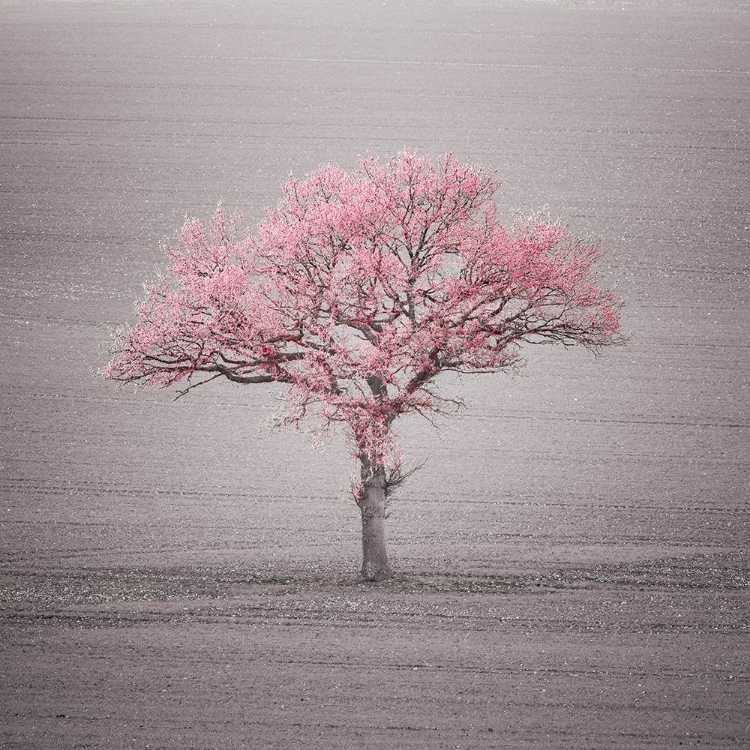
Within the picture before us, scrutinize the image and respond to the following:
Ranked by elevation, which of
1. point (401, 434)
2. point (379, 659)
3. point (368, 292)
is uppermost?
point (368, 292)

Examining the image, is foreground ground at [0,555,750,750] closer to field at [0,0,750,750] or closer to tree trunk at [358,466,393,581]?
field at [0,0,750,750]

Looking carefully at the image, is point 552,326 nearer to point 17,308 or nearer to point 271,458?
point 271,458

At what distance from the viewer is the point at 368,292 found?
19188 millimetres

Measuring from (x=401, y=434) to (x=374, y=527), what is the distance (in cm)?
806

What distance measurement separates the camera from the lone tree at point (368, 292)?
744 inches

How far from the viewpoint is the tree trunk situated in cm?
2095

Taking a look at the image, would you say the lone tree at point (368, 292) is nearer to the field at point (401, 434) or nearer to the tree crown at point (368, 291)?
the tree crown at point (368, 291)

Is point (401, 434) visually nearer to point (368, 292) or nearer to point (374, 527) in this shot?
point (374, 527)

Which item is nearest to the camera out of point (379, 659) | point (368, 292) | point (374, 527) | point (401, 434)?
point (379, 659)

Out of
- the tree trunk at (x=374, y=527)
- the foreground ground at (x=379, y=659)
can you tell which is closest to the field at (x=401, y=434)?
the foreground ground at (x=379, y=659)

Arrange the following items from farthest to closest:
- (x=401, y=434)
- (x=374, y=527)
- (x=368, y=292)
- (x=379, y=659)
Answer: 1. (x=401, y=434)
2. (x=374, y=527)
3. (x=368, y=292)
4. (x=379, y=659)

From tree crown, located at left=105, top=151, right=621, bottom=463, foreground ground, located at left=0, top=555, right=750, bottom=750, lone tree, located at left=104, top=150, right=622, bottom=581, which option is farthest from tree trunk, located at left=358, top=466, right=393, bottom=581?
lone tree, located at left=104, top=150, right=622, bottom=581

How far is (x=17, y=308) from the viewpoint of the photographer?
32.5 meters

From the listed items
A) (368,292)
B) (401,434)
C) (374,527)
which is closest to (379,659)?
(374,527)
